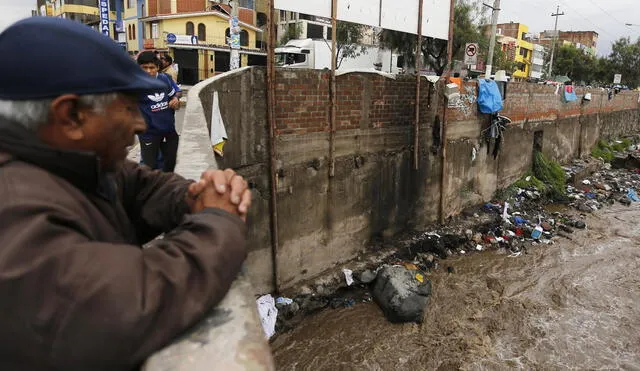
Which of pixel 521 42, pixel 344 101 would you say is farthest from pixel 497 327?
pixel 521 42

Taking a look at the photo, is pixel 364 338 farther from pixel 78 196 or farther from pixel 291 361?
pixel 78 196

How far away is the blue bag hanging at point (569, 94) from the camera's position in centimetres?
1354

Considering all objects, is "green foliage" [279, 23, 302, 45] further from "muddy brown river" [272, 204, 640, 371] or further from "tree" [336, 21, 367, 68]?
"muddy brown river" [272, 204, 640, 371]

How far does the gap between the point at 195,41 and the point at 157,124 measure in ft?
81.3

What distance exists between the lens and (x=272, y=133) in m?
5.27

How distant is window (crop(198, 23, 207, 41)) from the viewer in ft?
94.4

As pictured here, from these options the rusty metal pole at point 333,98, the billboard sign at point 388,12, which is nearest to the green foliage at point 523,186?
the billboard sign at point 388,12

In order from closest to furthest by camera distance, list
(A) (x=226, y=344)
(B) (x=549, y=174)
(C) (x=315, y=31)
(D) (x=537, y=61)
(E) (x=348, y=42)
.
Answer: (A) (x=226, y=344) → (B) (x=549, y=174) → (E) (x=348, y=42) → (C) (x=315, y=31) → (D) (x=537, y=61)

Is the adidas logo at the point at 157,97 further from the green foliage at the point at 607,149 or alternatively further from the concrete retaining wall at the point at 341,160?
the green foliage at the point at 607,149

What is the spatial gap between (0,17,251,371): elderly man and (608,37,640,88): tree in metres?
45.3

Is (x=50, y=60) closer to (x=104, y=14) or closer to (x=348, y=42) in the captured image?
(x=104, y=14)

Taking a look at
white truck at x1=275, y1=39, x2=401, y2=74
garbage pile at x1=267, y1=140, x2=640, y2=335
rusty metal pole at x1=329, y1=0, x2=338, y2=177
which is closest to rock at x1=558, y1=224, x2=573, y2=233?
garbage pile at x1=267, y1=140, x2=640, y2=335

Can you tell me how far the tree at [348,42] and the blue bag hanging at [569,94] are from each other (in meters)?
14.2

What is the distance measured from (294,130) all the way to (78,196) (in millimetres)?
4737
